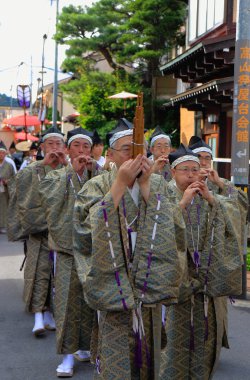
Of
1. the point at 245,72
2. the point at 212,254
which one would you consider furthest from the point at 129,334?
the point at 245,72

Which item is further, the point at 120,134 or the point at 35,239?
the point at 35,239

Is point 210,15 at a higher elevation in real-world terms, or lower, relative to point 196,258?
higher

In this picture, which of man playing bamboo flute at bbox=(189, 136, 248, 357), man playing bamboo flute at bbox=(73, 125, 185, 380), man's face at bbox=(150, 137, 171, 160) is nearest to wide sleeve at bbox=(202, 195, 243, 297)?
man playing bamboo flute at bbox=(189, 136, 248, 357)

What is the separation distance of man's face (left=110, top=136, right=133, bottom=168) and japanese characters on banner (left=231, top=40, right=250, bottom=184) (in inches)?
196

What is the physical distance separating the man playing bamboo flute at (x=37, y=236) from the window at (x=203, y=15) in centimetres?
1120

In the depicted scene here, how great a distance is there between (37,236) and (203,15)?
13319 millimetres

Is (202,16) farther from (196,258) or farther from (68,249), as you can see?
(196,258)

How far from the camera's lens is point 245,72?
8.77m

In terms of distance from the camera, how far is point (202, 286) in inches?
186

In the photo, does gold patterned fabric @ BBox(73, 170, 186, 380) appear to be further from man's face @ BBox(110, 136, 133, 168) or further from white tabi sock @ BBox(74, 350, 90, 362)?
white tabi sock @ BBox(74, 350, 90, 362)

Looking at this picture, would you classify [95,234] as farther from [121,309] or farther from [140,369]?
[140,369]

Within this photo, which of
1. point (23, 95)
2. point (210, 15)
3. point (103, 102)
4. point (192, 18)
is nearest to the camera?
point (210, 15)

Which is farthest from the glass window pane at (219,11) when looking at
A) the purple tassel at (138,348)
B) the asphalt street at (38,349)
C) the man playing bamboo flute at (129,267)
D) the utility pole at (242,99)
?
the purple tassel at (138,348)

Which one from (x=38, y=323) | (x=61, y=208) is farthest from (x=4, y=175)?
(x=61, y=208)
